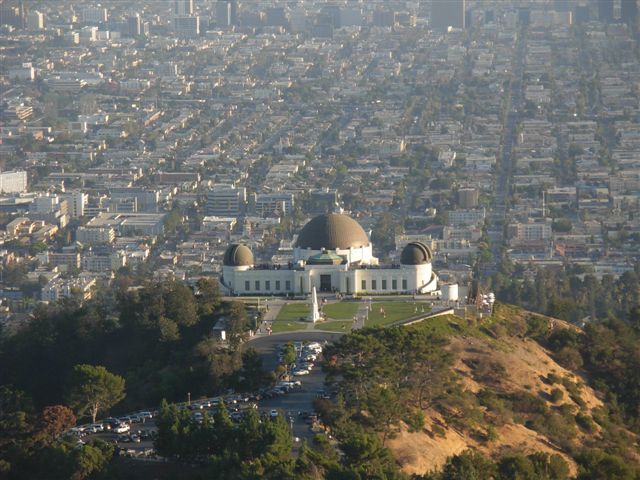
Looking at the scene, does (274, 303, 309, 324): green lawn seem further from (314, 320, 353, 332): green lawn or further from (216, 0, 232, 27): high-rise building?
(216, 0, 232, 27): high-rise building

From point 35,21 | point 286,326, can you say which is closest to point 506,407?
point 286,326

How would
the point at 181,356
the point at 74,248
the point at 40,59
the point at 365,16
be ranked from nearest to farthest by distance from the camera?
the point at 181,356 < the point at 74,248 < the point at 40,59 < the point at 365,16

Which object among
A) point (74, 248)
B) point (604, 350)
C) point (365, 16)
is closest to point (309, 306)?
point (604, 350)

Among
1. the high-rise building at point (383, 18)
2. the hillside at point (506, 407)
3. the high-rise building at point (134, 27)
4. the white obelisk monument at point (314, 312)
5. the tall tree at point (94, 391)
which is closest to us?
the hillside at point (506, 407)

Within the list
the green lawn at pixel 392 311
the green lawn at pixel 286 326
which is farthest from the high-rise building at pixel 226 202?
the green lawn at pixel 286 326

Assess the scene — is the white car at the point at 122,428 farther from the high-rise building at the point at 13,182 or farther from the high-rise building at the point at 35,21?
the high-rise building at the point at 35,21

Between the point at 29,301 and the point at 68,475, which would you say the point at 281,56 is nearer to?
the point at 29,301

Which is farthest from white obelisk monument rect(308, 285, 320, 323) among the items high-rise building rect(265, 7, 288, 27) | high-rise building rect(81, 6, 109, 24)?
high-rise building rect(81, 6, 109, 24)
